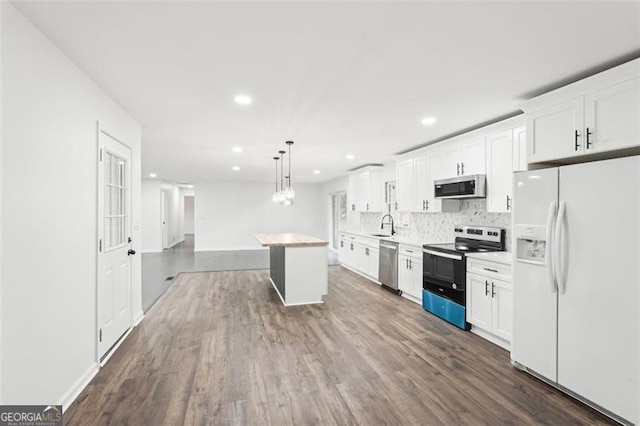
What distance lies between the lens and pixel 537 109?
109 inches

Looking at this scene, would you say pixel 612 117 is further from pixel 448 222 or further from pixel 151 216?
pixel 151 216

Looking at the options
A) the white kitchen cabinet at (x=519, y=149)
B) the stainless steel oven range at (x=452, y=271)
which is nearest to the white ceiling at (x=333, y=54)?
the white kitchen cabinet at (x=519, y=149)

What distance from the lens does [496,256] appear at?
338 cm

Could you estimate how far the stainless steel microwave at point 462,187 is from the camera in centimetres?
374

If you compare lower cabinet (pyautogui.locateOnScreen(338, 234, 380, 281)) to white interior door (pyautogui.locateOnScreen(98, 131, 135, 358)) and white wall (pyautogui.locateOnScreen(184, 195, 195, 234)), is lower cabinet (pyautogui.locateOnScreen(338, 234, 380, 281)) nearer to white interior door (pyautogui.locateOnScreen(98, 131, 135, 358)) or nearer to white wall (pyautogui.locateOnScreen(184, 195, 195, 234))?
white interior door (pyautogui.locateOnScreen(98, 131, 135, 358))

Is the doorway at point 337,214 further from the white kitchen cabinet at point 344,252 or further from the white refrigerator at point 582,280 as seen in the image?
the white refrigerator at point 582,280

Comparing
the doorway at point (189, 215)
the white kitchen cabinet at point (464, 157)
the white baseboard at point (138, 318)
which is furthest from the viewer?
the doorway at point (189, 215)

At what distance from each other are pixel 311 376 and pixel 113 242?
2.32 m

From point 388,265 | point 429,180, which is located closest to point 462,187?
point 429,180

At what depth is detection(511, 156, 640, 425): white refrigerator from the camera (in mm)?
2020

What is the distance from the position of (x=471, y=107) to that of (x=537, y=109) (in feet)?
2.00

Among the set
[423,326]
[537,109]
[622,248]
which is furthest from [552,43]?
[423,326]

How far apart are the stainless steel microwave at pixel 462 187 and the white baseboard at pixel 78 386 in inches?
167
